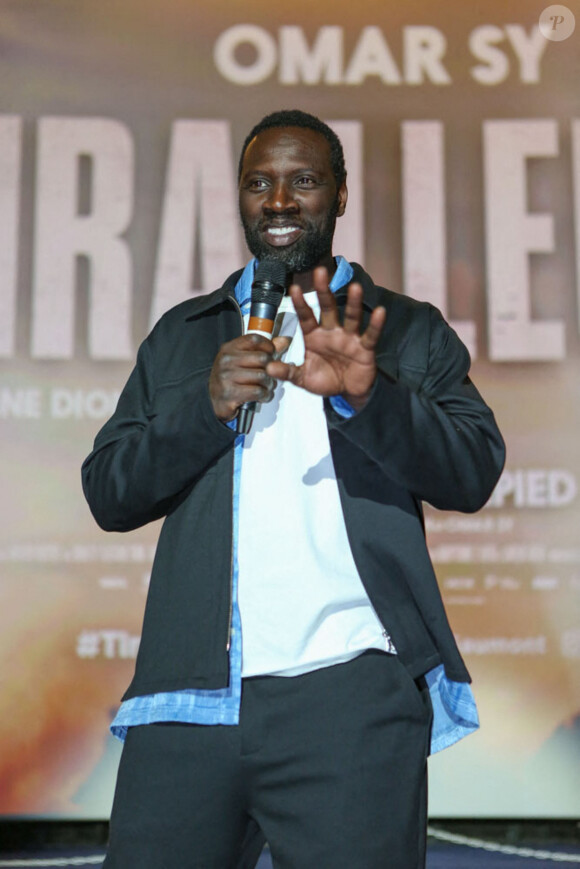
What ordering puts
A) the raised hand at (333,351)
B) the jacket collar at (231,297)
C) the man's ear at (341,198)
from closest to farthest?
1. the raised hand at (333,351)
2. the jacket collar at (231,297)
3. the man's ear at (341,198)

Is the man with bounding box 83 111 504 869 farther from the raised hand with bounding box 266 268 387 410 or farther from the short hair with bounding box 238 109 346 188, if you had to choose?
the short hair with bounding box 238 109 346 188

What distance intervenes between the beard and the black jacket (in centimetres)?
18

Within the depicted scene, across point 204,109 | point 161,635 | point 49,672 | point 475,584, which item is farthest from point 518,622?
point 161,635

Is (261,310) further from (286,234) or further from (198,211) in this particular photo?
(198,211)

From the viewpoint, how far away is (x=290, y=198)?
1.58 meters

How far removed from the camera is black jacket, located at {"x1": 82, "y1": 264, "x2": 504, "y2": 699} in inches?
50.9

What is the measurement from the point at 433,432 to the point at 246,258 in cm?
243

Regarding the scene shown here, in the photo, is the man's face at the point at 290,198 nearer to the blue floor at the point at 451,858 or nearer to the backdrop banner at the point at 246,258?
the backdrop banner at the point at 246,258

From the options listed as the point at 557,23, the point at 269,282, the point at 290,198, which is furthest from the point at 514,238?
the point at 269,282

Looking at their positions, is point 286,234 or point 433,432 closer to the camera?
point 433,432

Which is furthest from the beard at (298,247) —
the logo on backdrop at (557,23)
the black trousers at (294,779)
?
the logo on backdrop at (557,23)

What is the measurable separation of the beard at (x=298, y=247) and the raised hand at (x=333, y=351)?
0.36 m

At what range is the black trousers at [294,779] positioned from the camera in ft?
4.21

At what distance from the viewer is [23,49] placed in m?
3.66
